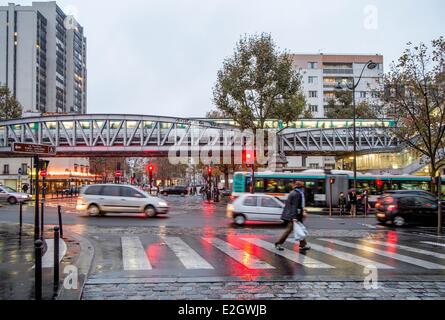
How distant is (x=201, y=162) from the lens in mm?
59281

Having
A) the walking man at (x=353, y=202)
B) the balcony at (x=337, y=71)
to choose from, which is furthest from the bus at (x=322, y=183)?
the balcony at (x=337, y=71)

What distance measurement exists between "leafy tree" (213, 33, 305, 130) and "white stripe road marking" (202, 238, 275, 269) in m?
26.3

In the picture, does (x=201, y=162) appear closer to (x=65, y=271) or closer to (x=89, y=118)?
(x=89, y=118)

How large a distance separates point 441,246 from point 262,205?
25.1 feet

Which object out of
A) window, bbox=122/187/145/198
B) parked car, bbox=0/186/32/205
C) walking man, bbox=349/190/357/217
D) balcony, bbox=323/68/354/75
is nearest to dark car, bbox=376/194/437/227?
walking man, bbox=349/190/357/217

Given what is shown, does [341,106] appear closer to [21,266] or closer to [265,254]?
[265,254]

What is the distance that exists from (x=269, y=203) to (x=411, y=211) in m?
7.12

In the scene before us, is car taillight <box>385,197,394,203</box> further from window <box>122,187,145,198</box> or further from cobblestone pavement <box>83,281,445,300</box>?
cobblestone pavement <box>83,281,445,300</box>

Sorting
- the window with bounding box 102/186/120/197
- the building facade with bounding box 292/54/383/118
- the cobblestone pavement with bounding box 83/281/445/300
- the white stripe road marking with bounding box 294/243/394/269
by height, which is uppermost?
the building facade with bounding box 292/54/383/118

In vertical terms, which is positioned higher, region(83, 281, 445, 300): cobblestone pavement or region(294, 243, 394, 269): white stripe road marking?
region(83, 281, 445, 300): cobblestone pavement

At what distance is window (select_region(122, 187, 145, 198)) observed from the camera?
73.2 ft

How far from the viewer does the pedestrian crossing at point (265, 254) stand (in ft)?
30.9

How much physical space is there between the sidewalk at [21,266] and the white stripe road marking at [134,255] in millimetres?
1186
